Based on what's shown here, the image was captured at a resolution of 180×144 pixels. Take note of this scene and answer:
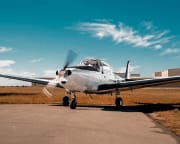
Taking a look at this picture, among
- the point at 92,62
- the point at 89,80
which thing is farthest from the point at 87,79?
the point at 92,62

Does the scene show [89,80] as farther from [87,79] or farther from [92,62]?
[92,62]

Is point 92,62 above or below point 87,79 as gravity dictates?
above

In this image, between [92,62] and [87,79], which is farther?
[92,62]

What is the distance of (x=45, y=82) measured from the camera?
954 inches

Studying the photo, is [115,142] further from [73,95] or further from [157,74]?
[157,74]

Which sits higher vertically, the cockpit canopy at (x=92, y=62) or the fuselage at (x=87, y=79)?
the cockpit canopy at (x=92, y=62)

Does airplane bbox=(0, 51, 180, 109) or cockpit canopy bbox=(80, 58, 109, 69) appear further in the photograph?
cockpit canopy bbox=(80, 58, 109, 69)

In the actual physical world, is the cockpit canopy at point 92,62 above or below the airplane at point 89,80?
above

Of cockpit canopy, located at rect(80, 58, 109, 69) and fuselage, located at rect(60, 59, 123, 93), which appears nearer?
fuselage, located at rect(60, 59, 123, 93)

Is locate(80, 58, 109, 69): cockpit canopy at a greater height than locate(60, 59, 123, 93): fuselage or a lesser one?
greater

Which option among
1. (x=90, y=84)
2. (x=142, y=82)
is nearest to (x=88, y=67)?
(x=90, y=84)

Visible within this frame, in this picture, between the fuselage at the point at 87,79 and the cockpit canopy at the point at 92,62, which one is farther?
the cockpit canopy at the point at 92,62

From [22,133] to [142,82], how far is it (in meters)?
13.6

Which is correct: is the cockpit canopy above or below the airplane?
above
